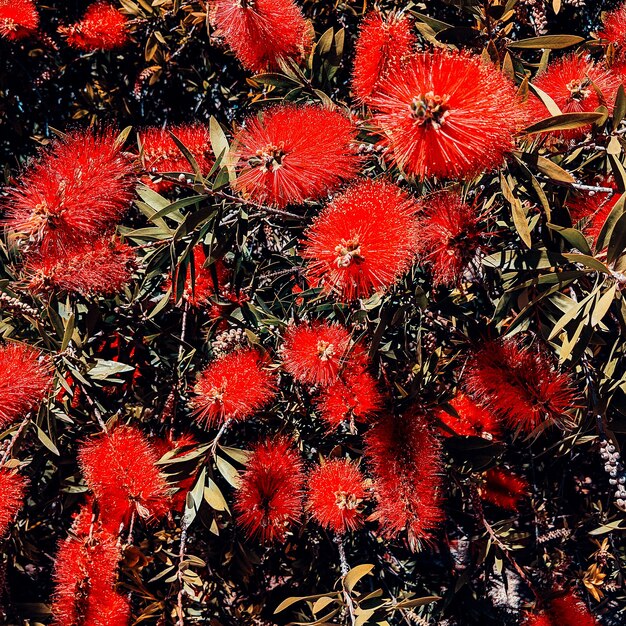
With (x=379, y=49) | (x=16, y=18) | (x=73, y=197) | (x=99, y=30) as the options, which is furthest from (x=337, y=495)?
(x=16, y=18)

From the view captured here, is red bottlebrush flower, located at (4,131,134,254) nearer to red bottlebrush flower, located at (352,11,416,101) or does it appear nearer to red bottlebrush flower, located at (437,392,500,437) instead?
red bottlebrush flower, located at (352,11,416,101)

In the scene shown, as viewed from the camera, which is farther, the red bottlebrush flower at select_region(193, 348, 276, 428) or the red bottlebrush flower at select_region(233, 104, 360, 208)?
the red bottlebrush flower at select_region(193, 348, 276, 428)

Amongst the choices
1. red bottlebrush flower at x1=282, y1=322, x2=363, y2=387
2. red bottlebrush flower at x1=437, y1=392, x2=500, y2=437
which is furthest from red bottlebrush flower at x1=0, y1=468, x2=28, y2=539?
red bottlebrush flower at x1=437, y1=392, x2=500, y2=437

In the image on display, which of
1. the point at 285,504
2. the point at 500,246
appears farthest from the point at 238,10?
the point at 285,504

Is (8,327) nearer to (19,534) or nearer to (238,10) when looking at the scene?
(19,534)

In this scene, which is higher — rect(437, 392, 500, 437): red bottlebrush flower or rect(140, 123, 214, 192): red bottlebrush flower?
rect(140, 123, 214, 192): red bottlebrush flower

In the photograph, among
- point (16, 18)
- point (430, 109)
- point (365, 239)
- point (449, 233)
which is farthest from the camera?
point (16, 18)

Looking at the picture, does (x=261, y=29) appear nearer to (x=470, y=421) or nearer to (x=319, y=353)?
(x=319, y=353)

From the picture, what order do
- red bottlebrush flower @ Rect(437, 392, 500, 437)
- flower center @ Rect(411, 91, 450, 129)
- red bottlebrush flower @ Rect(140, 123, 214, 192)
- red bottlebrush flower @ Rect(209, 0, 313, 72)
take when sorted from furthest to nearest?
red bottlebrush flower @ Rect(437, 392, 500, 437), red bottlebrush flower @ Rect(140, 123, 214, 192), red bottlebrush flower @ Rect(209, 0, 313, 72), flower center @ Rect(411, 91, 450, 129)
